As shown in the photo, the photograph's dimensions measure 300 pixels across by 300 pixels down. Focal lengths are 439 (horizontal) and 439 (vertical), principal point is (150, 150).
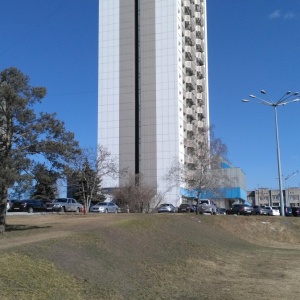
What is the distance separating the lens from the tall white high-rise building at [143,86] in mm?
87625

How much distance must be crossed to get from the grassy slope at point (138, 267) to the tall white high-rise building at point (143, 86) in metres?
61.8

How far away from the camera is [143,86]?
8969 cm

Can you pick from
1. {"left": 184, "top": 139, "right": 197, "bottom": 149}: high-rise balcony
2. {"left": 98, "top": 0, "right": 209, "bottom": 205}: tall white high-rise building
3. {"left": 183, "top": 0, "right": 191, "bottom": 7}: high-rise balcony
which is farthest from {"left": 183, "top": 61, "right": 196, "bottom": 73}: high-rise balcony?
{"left": 184, "top": 139, "right": 197, "bottom": 149}: high-rise balcony

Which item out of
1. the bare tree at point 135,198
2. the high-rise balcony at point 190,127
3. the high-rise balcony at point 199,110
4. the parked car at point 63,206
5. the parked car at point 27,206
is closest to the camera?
the parked car at point 63,206

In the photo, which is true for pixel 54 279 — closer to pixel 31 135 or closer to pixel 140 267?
pixel 140 267

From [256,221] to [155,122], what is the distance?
52028 mm

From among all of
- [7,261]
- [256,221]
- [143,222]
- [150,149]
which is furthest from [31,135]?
[150,149]

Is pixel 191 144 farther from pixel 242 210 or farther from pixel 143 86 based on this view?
pixel 143 86

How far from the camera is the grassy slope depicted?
10914 mm

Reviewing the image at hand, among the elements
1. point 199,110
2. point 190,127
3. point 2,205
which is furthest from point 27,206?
point 199,110

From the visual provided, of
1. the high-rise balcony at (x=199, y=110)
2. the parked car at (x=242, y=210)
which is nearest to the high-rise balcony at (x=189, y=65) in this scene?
the high-rise balcony at (x=199, y=110)

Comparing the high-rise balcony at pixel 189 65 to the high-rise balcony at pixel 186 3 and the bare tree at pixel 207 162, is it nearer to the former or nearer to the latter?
the high-rise balcony at pixel 186 3

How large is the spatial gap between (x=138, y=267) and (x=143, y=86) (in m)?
76.3

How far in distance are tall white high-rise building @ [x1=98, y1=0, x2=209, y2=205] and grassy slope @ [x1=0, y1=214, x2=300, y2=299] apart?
203 feet
